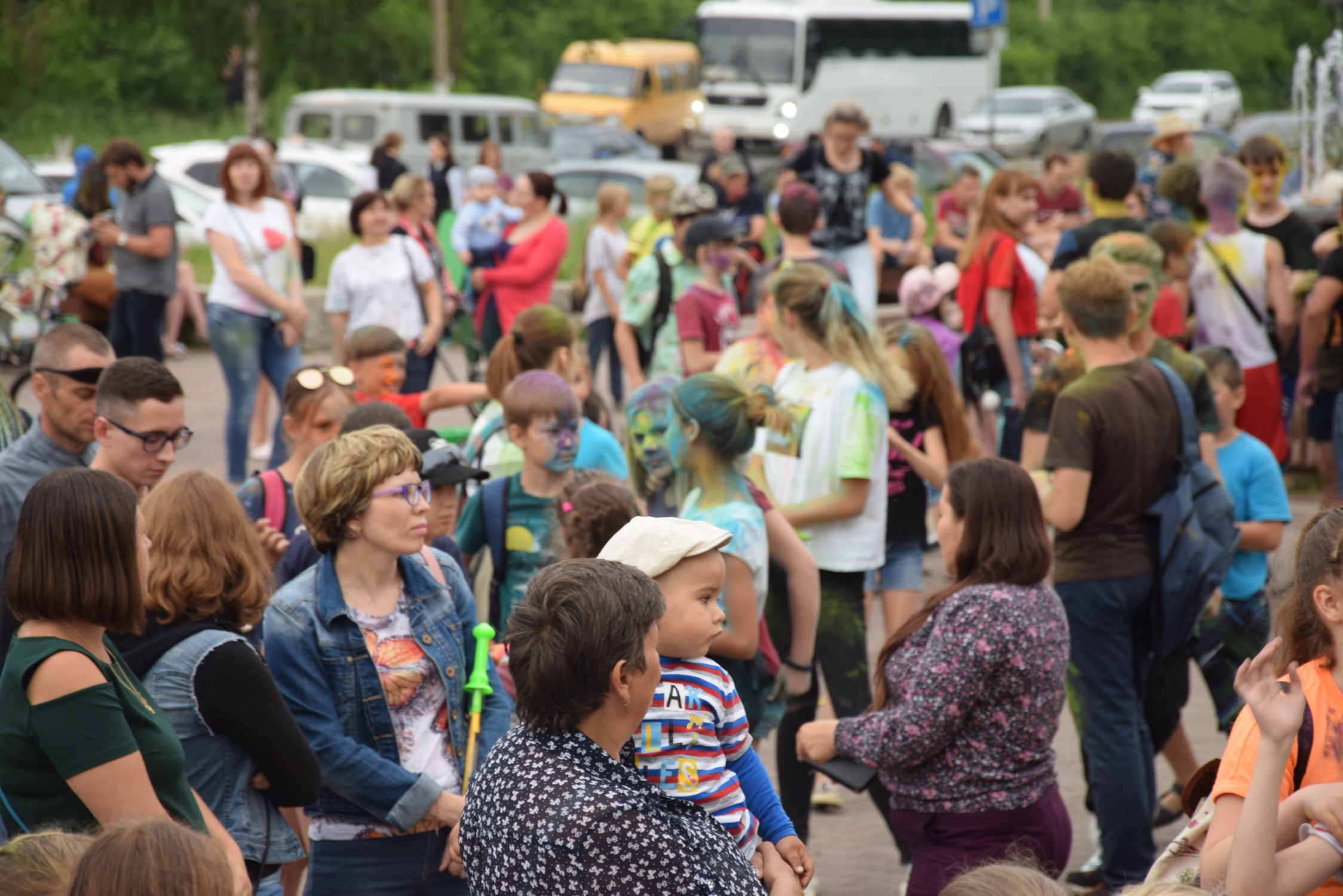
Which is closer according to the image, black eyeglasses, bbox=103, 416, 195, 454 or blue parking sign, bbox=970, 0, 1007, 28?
black eyeglasses, bbox=103, 416, 195, 454

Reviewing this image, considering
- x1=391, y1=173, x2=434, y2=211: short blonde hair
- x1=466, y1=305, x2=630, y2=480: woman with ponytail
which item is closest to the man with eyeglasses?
x1=466, y1=305, x2=630, y2=480: woman with ponytail

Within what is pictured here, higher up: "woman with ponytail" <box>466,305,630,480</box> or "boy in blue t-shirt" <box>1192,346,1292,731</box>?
"woman with ponytail" <box>466,305,630,480</box>

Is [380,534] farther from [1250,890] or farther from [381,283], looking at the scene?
[381,283]

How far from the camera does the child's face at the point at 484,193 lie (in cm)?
1208

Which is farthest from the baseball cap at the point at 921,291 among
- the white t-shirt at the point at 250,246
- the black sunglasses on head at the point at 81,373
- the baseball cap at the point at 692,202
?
the black sunglasses on head at the point at 81,373

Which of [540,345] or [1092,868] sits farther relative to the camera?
[540,345]

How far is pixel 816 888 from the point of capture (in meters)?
4.76

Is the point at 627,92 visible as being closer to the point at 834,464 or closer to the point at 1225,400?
the point at 1225,400

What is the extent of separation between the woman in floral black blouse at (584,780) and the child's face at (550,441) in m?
2.00

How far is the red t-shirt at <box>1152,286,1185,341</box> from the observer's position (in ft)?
22.1

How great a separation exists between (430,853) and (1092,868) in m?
2.48

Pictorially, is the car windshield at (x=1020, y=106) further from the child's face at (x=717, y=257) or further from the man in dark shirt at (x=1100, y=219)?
the child's face at (x=717, y=257)

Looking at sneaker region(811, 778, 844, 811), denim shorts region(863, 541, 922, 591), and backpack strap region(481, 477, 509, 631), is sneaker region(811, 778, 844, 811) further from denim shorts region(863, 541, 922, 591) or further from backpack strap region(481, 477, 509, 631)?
backpack strap region(481, 477, 509, 631)

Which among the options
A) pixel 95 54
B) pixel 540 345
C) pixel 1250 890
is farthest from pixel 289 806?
pixel 95 54
